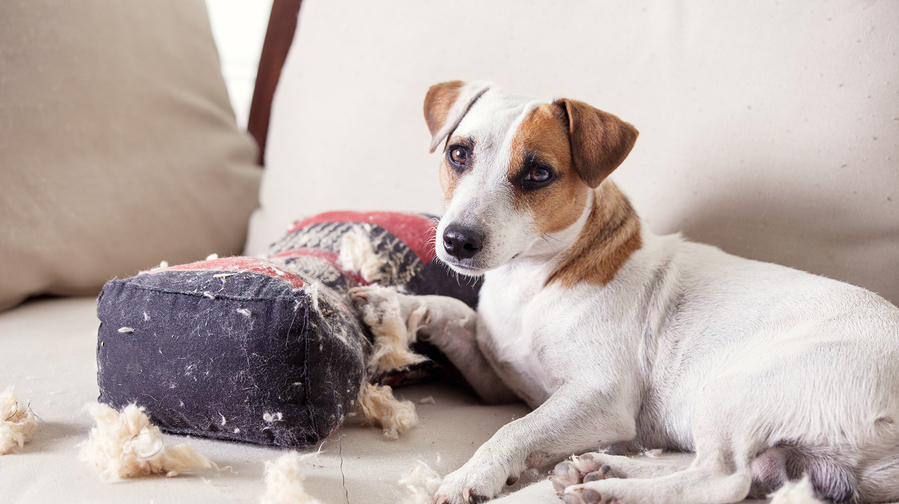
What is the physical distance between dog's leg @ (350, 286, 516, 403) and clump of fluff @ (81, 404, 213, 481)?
531mm

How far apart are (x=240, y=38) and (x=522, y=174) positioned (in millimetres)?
2770

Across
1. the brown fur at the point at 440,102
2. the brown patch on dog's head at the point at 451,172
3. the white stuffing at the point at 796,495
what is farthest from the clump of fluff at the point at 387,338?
the white stuffing at the point at 796,495

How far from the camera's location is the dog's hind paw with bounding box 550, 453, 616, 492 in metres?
1.15

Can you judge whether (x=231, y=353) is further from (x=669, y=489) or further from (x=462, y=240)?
(x=669, y=489)

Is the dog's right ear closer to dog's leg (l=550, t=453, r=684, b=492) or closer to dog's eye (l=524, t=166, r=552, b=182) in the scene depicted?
dog's eye (l=524, t=166, r=552, b=182)

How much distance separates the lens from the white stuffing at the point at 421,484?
1072 millimetres

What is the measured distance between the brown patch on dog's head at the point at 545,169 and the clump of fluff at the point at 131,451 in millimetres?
894

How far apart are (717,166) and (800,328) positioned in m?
0.62

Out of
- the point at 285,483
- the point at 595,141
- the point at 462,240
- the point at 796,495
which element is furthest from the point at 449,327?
the point at 796,495

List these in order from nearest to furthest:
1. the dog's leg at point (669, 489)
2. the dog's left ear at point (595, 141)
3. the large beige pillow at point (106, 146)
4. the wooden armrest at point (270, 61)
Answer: the dog's leg at point (669, 489) < the dog's left ear at point (595, 141) < the large beige pillow at point (106, 146) < the wooden armrest at point (270, 61)

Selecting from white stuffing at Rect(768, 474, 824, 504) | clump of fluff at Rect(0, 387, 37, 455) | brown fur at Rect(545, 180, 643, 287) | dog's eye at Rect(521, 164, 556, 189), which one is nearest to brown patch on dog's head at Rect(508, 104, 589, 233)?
dog's eye at Rect(521, 164, 556, 189)

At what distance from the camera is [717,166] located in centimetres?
174

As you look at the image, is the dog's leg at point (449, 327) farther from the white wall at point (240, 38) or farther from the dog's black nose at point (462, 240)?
the white wall at point (240, 38)

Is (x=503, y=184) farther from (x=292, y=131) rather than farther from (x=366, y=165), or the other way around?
(x=292, y=131)
